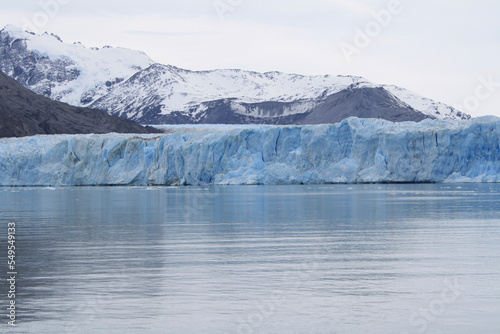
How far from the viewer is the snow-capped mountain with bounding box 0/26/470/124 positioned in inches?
4515

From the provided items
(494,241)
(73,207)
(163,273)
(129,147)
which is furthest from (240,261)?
(129,147)

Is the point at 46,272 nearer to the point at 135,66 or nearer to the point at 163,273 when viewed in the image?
the point at 163,273

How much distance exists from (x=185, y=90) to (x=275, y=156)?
107620 mm

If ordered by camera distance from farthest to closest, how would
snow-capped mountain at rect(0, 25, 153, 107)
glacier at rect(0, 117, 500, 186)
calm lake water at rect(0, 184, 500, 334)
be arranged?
snow-capped mountain at rect(0, 25, 153, 107) → glacier at rect(0, 117, 500, 186) → calm lake water at rect(0, 184, 500, 334)

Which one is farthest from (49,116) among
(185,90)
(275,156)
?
(185,90)

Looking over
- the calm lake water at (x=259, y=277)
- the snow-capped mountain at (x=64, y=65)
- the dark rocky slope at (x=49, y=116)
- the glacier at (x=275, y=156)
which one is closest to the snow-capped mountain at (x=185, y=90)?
the snow-capped mountain at (x=64, y=65)

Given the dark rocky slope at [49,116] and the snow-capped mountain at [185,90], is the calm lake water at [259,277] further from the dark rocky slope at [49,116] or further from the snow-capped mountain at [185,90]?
the snow-capped mountain at [185,90]

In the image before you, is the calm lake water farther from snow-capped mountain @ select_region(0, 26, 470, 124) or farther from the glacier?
snow-capped mountain @ select_region(0, 26, 470, 124)

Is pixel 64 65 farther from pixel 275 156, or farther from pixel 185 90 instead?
pixel 275 156

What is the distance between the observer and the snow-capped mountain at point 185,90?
114688 millimetres

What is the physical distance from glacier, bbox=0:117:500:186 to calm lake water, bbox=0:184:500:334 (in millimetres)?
20351

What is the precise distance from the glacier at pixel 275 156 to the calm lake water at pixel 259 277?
20351mm

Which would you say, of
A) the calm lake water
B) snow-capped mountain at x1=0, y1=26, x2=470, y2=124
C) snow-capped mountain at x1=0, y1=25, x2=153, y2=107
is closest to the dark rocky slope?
snow-capped mountain at x1=0, y1=26, x2=470, y2=124

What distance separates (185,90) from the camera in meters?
143
